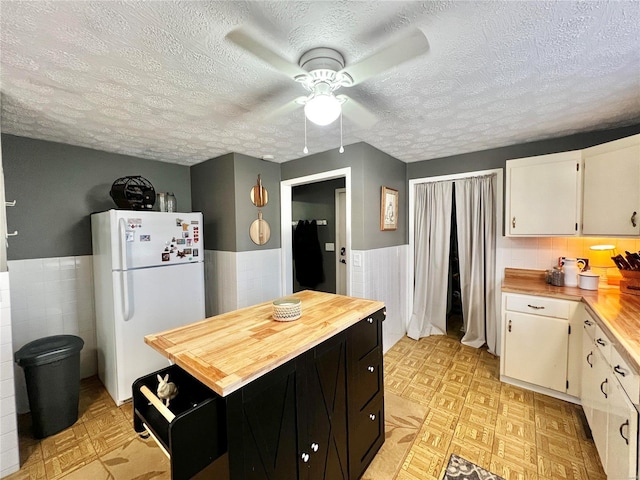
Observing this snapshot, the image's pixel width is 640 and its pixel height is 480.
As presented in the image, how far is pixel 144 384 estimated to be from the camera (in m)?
1.10

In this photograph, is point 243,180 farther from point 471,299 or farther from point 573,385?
point 573,385

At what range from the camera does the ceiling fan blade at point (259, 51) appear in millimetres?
878

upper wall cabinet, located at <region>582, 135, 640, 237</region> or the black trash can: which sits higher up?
upper wall cabinet, located at <region>582, 135, 640, 237</region>

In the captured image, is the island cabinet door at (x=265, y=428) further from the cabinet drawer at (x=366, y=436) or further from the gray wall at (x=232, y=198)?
the gray wall at (x=232, y=198)

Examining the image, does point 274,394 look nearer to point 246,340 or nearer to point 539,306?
point 246,340

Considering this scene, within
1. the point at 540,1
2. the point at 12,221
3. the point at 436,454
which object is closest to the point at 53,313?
the point at 12,221

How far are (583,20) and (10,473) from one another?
3794mm

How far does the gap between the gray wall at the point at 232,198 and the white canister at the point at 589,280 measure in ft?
9.76

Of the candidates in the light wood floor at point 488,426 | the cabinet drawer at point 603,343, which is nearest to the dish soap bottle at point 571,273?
the cabinet drawer at point 603,343

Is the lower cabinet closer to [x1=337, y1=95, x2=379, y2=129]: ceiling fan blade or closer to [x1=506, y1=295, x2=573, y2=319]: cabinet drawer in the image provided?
[x1=337, y1=95, x2=379, y2=129]: ceiling fan blade

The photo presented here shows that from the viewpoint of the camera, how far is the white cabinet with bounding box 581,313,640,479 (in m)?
1.16

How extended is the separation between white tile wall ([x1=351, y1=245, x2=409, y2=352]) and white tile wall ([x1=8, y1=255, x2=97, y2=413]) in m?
2.66

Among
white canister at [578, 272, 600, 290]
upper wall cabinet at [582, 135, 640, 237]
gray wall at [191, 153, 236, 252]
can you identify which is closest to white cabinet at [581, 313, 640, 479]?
white canister at [578, 272, 600, 290]

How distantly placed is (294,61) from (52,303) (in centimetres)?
298
